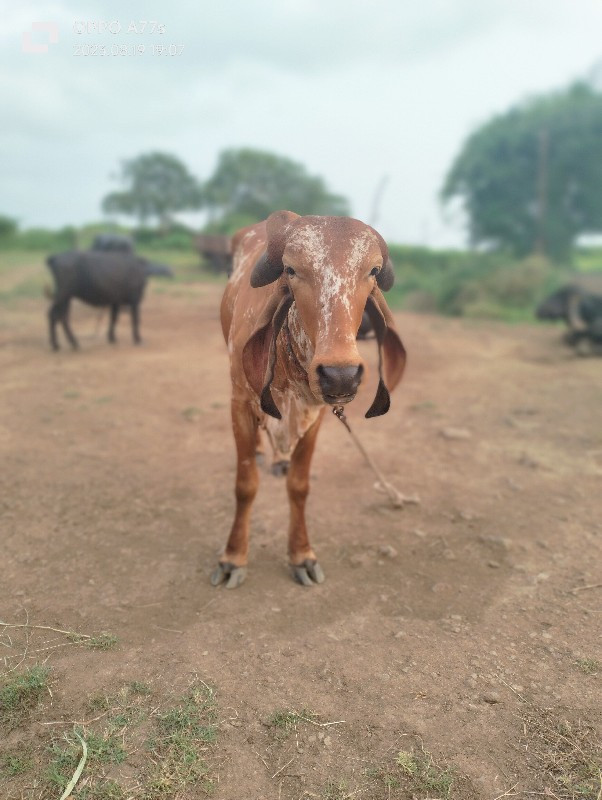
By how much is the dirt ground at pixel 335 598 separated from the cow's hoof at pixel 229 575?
0.06 metres

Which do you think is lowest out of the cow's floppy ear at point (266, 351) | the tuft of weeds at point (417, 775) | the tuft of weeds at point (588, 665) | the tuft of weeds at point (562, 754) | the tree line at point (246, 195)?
the tuft of weeds at point (417, 775)

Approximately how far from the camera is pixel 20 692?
257 centimetres

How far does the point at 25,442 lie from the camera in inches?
218

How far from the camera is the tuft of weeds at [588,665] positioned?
2803mm

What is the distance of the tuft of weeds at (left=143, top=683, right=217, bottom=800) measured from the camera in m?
2.18

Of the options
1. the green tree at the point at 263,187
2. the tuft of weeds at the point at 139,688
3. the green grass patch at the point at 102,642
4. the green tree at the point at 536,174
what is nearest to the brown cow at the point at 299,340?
the green grass patch at the point at 102,642

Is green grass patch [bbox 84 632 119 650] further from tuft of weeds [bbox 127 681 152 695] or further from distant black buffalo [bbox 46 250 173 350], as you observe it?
distant black buffalo [bbox 46 250 173 350]

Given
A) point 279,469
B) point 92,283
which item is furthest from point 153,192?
point 279,469

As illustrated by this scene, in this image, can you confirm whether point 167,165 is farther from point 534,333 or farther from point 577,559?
point 577,559

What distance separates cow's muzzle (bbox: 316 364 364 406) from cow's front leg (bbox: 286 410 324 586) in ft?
3.73

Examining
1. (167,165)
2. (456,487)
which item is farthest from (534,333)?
(167,165)

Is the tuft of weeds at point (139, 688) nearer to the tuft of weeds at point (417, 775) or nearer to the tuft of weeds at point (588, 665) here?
the tuft of weeds at point (417, 775)

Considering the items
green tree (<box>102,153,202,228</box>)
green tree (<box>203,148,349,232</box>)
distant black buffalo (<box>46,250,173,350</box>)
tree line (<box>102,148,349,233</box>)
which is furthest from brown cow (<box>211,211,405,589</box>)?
green tree (<box>102,153,202,228</box>)

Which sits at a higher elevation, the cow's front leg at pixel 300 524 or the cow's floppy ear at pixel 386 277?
the cow's floppy ear at pixel 386 277
